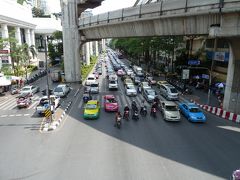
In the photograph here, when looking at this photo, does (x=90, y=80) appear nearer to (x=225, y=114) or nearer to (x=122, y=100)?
(x=122, y=100)

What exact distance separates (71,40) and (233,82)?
30.8 metres

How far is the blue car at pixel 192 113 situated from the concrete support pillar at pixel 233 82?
422 cm

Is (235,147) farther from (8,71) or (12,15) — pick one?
(12,15)

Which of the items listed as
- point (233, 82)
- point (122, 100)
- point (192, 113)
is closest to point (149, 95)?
point (122, 100)

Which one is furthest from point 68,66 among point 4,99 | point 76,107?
point 76,107

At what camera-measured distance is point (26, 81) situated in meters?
46.1

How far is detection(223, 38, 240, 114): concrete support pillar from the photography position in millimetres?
23766

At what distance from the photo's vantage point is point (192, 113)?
23.3 m

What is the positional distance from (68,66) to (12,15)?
28.4 meters

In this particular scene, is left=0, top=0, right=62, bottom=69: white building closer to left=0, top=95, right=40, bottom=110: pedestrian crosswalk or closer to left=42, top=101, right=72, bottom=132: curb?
left=0, top=95, right=40, bottom=110: pedestrian crosswalk

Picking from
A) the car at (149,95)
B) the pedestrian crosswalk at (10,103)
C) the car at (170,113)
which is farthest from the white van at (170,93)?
the pedestrian crosswalk at (10,103)

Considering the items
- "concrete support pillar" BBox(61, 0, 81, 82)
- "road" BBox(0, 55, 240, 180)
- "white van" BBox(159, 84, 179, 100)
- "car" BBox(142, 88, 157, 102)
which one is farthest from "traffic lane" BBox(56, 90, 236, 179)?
"concrete support pillar" BBox(61, 0, 81, 82)

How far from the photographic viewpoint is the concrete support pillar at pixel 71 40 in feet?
142

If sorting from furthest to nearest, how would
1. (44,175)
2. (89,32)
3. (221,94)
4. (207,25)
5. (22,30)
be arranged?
(22,30) < (89,32) < (221,94) < (207,25) < (44,175)
